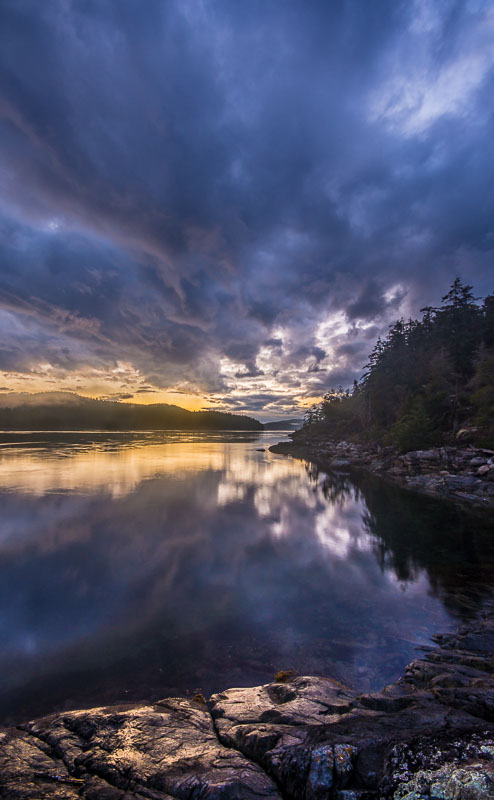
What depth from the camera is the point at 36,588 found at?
42.8ft

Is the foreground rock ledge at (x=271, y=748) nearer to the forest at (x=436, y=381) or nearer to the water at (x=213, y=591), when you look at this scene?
the water at (x=213, y=591)

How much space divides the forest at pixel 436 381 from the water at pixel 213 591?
54.9 ft

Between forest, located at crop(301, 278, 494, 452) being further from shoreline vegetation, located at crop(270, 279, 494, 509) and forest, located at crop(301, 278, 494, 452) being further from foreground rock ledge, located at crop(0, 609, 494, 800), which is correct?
foreground rock ledge, located at crop(0, 609, 494, 800)

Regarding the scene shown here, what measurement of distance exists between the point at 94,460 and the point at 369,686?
5723cm

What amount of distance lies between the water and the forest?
1672 centimetres

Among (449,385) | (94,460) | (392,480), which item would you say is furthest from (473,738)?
(94,460)

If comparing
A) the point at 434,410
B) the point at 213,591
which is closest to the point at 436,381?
the point at 434,410

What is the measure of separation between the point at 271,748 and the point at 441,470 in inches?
1477

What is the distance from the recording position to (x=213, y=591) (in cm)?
1316

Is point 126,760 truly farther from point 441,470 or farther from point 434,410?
point 434,410

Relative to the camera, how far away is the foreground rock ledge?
3578 mm

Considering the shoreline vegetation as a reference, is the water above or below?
below

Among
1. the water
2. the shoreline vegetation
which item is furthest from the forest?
the water

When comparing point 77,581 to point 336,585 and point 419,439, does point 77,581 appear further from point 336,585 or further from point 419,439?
point 419,439
